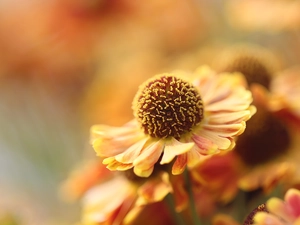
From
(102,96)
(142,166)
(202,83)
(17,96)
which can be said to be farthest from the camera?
(17,96)

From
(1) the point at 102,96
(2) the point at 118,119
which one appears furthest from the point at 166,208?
(1) the point at 102,96

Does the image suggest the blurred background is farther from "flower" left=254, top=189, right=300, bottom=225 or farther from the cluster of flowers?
"flower" left=254, top=189, right=300, bottom=225

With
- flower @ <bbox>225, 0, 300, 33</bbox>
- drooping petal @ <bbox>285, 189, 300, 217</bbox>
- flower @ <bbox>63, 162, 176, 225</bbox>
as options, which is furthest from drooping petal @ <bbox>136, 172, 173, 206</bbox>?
flower @ <bbox>225, 0, 300, 33</bbox>

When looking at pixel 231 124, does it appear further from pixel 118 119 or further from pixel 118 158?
pixel 118 119

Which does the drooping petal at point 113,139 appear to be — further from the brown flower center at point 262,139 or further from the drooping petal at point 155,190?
the brown flower center at point 262,139

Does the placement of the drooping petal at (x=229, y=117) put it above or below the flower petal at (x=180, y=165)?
above

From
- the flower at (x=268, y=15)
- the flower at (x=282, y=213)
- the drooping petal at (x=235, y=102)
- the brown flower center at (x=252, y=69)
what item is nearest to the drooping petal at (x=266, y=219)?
the flower at (x=282, y=213)
